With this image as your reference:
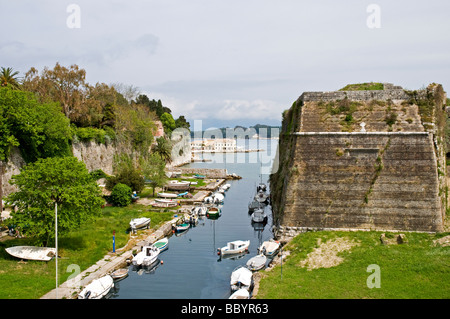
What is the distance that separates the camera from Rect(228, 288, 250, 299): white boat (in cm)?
1481

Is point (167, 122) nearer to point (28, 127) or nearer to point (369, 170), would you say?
point (28, 127)

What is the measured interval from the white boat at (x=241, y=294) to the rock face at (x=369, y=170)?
6358 mm

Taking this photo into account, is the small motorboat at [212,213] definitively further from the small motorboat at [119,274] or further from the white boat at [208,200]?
the small motorboat at [119,274]

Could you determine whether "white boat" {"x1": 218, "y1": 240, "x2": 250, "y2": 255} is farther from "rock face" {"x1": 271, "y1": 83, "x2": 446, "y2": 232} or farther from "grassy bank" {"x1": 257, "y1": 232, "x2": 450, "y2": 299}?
"grassy bank" {"x1": 257, "y1": 232, "x2": 450, "y2": 299}

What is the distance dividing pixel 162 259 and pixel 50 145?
55.3 feet

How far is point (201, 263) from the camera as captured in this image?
2128 centimetres

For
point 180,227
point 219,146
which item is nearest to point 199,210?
point 180,227

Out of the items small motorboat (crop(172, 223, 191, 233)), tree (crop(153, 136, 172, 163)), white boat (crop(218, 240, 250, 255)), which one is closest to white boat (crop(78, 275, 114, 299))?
white boat (crop(218, 240, 250, 255))

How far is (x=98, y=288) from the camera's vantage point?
15602 mm

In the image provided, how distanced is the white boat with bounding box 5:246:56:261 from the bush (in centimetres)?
1393

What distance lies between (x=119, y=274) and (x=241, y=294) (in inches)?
274
